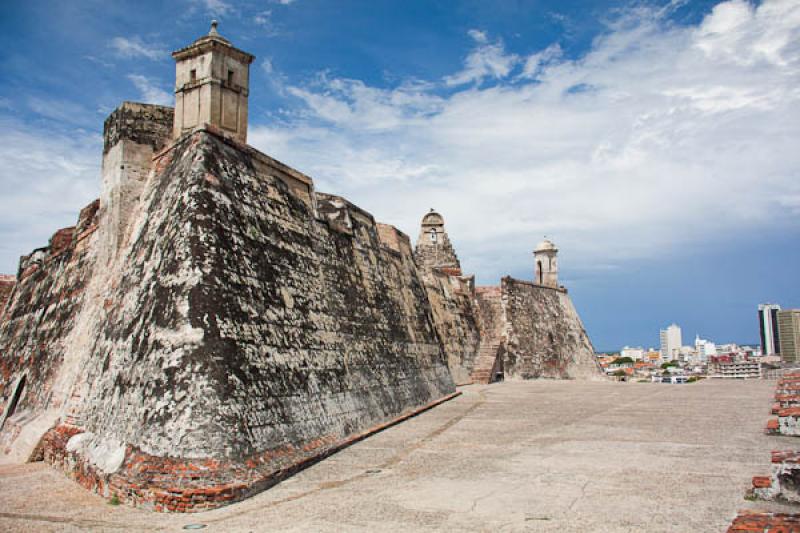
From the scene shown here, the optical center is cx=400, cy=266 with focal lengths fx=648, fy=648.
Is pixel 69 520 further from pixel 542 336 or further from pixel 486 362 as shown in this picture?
pixel 542 336

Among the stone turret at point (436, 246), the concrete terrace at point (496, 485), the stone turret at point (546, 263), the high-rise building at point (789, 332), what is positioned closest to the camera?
the concrete terrace at point (496, 485)

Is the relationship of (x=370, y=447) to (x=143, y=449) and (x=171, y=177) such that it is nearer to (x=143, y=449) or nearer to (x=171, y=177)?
(x=143, y=449)

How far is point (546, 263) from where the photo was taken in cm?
3506

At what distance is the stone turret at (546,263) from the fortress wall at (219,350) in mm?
23227

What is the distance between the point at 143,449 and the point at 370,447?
3.86m

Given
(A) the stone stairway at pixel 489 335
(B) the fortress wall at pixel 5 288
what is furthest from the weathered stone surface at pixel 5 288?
(A) the stone stairway at pixel 489 335

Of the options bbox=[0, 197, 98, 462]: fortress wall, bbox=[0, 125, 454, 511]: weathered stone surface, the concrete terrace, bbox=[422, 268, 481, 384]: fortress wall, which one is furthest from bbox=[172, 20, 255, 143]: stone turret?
bbox=[422, 268, 481, 384]: fortress wall

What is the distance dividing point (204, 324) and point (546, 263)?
2913 cm

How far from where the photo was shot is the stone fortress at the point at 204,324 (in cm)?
736

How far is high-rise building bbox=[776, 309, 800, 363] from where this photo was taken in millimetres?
100250

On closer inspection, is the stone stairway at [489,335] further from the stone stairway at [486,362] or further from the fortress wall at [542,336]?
the fortress wall at [542,336]

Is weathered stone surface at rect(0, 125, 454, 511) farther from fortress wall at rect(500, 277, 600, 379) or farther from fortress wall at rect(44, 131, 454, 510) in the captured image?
fortress wall at rect(500, 277, 600, 379)

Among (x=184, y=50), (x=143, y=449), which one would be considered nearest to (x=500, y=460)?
(x=143, y=449)

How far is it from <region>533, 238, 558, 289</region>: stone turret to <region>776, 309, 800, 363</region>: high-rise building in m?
81.1
